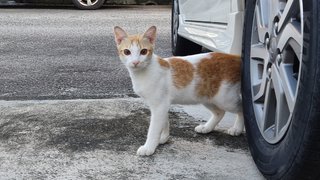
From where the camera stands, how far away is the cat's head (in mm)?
2869

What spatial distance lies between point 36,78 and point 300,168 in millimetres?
3512

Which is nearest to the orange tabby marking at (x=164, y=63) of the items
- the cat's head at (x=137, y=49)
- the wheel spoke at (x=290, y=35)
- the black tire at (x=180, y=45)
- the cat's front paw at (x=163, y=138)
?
the cat's head at (x=137, y=49)

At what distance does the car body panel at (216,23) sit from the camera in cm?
325

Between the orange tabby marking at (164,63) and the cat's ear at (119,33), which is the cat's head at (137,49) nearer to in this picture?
the cat's ear at (119,33)

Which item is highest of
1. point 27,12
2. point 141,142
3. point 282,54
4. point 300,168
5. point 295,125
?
point 282,54

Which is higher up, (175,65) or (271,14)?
(271,14)

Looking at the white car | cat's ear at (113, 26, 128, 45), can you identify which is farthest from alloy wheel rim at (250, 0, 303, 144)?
cat's ear at (113, 26, 128, 45)

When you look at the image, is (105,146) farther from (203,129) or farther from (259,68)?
(259,68)

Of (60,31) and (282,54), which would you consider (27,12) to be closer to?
(60,31)

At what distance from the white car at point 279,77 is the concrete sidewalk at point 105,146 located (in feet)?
0.87

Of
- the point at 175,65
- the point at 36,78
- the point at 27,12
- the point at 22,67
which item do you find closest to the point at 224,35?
the point at 175,65

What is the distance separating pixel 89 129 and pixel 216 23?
4.00 feet

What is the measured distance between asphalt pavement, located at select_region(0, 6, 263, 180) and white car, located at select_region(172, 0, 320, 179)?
309 mm

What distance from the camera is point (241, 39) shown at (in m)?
3.24
